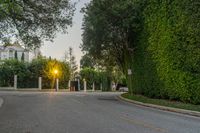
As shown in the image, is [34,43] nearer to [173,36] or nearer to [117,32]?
[173,36]

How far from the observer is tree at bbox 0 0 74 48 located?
2214 centimetres

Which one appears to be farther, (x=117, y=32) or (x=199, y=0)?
(x=117, y=32)

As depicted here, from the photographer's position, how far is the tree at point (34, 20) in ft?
72.6

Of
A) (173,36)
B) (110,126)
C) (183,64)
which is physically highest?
(173,36)

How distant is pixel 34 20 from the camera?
23281mm

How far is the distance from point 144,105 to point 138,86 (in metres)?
9.36

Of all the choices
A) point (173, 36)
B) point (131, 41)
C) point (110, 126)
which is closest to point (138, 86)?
point (131, 41)

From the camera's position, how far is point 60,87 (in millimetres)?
67062

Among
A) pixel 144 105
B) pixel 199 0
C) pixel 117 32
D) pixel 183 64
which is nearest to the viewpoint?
pixel 199 0

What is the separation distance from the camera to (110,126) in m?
13.6

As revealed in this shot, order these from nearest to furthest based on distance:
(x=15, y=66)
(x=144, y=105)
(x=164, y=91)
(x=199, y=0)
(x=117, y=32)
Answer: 1. (x=199, y=0)
2. (x=144, y=105)
3. (x=164, y=91)
4. (x=117, y=32)
5. (x=15, y=66)

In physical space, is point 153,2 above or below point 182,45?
above

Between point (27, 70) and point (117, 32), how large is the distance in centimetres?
3199

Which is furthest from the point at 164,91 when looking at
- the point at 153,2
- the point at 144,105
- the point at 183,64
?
the point at 153,2
